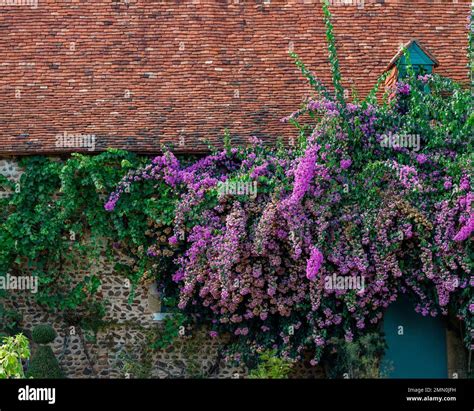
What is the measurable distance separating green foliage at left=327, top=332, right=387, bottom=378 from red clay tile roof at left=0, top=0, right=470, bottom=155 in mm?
3428

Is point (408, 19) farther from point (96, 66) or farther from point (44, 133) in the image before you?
point (44, 133)

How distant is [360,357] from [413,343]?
1.24m

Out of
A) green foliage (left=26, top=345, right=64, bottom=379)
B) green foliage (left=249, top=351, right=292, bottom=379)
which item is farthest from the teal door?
green foliage (left=26, top=345, right=64, bottom=379)

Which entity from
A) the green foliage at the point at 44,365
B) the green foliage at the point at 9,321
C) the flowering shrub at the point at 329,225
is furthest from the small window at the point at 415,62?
the green foliage at the point at 9,321

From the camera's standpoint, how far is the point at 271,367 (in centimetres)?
1224

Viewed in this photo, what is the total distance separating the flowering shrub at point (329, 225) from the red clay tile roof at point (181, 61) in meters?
1.04

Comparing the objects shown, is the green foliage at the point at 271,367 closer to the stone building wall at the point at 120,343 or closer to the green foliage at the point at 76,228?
the stone building wall at the point at 120,343

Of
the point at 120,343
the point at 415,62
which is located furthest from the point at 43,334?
the point at 415,62

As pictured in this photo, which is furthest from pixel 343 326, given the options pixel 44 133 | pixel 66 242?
pixel 44 133

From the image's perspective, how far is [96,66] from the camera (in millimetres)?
14750

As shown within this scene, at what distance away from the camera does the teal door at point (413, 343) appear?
13.0 meters

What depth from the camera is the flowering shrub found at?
1203 centimetres

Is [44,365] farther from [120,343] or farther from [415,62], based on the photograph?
[415,62]

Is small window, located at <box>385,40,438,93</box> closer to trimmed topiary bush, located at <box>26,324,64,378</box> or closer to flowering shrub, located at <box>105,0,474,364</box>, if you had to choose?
flowering shrub, located at <box>105,0,474,364</box>
